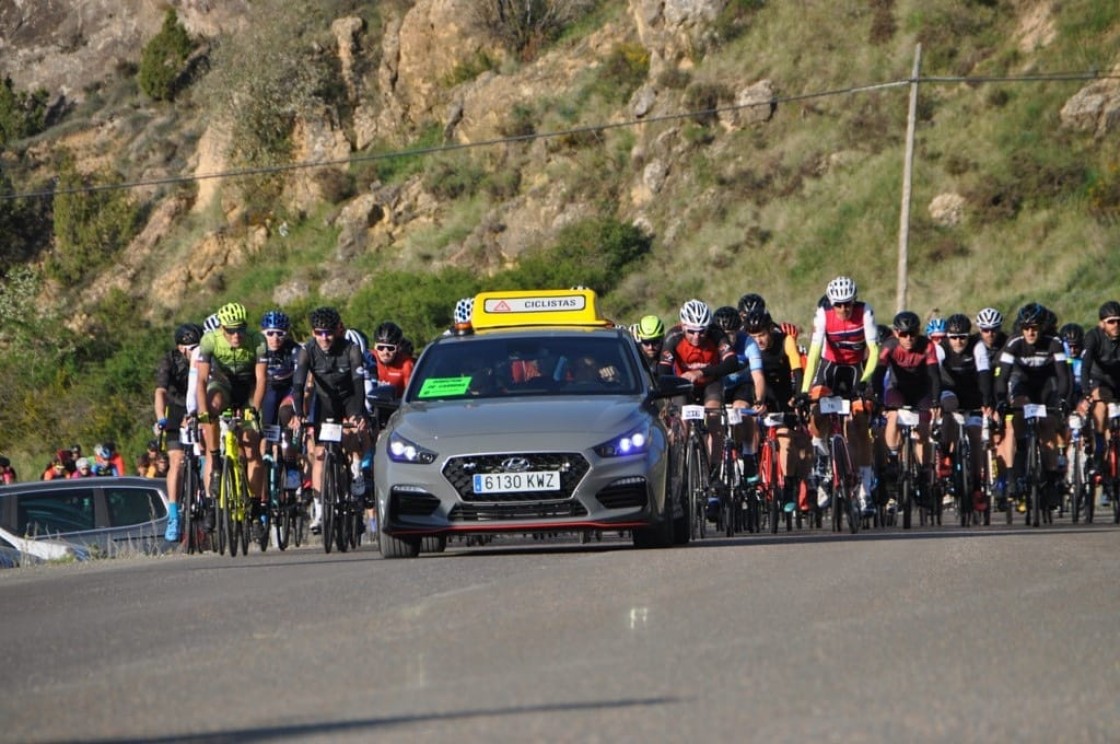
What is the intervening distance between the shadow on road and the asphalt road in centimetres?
2

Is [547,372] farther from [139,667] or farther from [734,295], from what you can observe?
[734,295]

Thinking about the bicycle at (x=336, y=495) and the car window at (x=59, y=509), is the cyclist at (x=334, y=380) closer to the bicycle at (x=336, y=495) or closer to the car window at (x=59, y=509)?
the bicycle at (x=336, y=495)

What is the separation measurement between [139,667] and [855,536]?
9.86 m

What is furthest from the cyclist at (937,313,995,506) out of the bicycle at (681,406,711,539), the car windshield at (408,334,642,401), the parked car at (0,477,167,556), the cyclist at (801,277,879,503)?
the parked car at (0,477,167,556)

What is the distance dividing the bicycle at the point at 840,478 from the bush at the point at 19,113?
7725 cm

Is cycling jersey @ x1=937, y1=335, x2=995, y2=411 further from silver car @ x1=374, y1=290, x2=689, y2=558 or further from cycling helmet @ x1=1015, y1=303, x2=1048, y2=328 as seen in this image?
silver car @ x1=374, y1=290, x2=689, y2=558

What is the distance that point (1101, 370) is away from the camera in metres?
21.7

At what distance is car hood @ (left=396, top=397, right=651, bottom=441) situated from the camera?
14.6m

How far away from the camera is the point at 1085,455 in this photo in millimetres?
21578

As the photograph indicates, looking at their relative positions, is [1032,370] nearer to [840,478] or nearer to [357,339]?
[840,478]

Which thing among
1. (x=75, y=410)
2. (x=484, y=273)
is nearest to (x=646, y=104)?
(x=484, y=273)

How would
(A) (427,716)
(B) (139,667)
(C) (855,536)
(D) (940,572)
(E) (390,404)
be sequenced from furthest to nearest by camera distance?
1. (C) (855,536)
2. (E) (390,404)
3. (D) (940,572)
4. (B) (139,667)
5. (A) (427,716)

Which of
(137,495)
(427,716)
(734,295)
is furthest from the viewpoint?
(734,295)

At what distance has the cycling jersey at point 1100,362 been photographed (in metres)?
21.6
